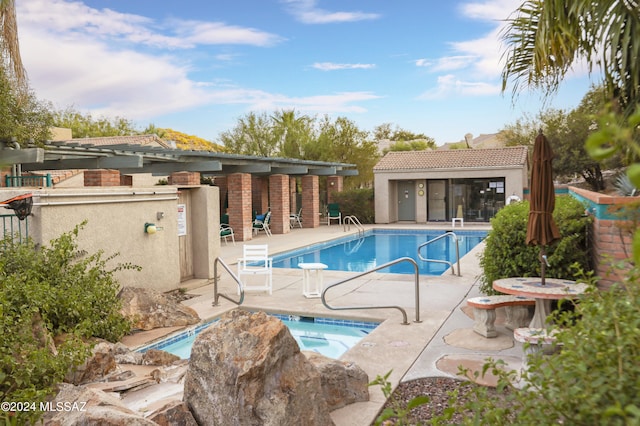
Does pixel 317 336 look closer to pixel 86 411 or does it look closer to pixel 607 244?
pixel 607 244

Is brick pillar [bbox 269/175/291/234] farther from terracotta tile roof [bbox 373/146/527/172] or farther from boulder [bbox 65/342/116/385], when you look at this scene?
boulder [bbox 65/342/116/385]

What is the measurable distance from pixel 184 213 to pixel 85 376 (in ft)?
21.6

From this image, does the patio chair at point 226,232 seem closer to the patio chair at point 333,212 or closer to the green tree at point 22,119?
the green tree at point 22,119

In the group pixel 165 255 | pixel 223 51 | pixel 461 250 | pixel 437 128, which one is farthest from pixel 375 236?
pixel 437 128

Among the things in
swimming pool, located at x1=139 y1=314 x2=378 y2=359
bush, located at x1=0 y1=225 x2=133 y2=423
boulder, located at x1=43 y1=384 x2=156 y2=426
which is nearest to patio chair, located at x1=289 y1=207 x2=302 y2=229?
swimming pool, located at x1=139 y1=314 x2=378 y2=359

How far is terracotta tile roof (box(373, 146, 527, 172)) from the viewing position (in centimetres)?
2639

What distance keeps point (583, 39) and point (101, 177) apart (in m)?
13.8

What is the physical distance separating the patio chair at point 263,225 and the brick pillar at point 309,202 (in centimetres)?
287

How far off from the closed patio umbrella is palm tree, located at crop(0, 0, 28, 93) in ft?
19.6

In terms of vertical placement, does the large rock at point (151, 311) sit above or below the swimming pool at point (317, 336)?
above

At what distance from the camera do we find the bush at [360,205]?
1117 inches

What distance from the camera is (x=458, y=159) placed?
2769cm

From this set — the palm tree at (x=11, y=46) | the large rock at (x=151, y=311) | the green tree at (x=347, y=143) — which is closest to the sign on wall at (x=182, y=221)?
the large rock at (x=151, y=311)

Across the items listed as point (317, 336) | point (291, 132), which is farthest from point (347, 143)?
point (317, 336)
